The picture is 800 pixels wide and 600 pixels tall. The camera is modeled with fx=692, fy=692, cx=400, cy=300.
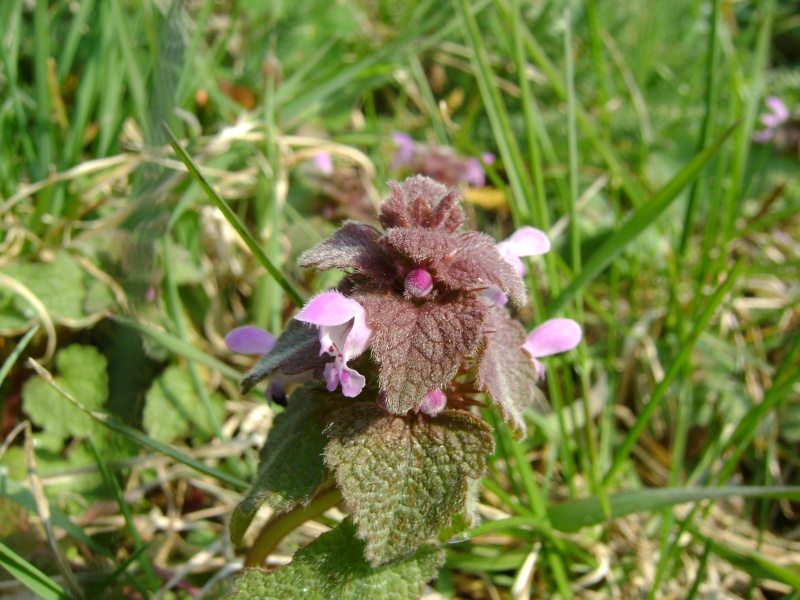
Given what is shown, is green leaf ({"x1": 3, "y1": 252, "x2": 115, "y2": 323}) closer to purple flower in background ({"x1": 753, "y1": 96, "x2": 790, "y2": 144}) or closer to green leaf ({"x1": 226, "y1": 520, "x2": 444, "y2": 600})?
green leaf ({"x1": 226, "y1": 520, "x2": 444, "y2": 600})

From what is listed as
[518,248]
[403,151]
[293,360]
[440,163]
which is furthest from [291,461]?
[403,151]

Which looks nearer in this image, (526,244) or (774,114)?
(526,244)

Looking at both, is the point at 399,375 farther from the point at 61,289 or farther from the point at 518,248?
the point at 61,289

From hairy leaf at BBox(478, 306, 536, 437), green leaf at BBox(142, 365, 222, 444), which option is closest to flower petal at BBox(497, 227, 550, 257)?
hairy leaf at BBox(478, 306, 536, 437)

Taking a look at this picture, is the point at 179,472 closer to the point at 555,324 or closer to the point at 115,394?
the point at 115,394

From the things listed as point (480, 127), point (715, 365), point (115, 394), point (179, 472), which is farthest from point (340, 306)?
point (480, 127)

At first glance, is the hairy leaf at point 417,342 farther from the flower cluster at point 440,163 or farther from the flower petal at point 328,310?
the flower cluster at point 440,163

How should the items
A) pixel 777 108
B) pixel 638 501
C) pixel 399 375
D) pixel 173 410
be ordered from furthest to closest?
pixel 777 108 < pixel 173 410 < pixel 638 501 < pixel 399 375

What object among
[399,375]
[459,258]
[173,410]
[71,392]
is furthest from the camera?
[173,410]
